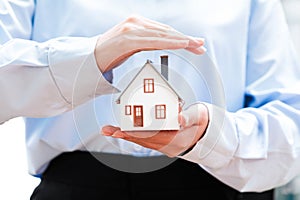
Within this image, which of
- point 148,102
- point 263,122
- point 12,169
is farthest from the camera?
point 12,169

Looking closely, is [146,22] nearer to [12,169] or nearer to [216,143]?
[216,143]

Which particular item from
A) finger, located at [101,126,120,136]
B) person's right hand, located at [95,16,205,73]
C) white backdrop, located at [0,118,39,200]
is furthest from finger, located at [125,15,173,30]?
white backdrop, located at [0,118,39,200]

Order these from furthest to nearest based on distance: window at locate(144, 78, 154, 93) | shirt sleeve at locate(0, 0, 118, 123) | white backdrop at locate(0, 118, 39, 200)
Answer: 1. white backdrop at locate(0, 118, 39, 200)
2. shirt sleeve at locate(0, 0, 118, 123)
3. window at locate(144, 78, 154, 93)

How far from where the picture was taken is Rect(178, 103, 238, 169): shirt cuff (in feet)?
2.23

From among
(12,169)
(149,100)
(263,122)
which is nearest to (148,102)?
(149,100)

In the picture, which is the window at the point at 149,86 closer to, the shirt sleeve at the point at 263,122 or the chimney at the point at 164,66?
the chimney at the point at 164,66

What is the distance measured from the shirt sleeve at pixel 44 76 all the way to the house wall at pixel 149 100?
92mm

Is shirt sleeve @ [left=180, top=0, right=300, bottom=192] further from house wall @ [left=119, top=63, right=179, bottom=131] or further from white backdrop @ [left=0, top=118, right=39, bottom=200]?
white backdrop @ [left=0, top=118, right=39, bottom=200]

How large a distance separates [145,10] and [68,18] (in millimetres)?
95

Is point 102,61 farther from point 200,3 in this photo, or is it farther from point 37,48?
point 200,3

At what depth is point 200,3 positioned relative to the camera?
822 mm

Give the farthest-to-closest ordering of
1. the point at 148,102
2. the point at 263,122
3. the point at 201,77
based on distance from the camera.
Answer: the point at 263,122 < the point at 201,77 < the point at 148,102

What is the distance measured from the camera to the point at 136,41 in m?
0.61

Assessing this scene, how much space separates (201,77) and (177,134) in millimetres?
79
